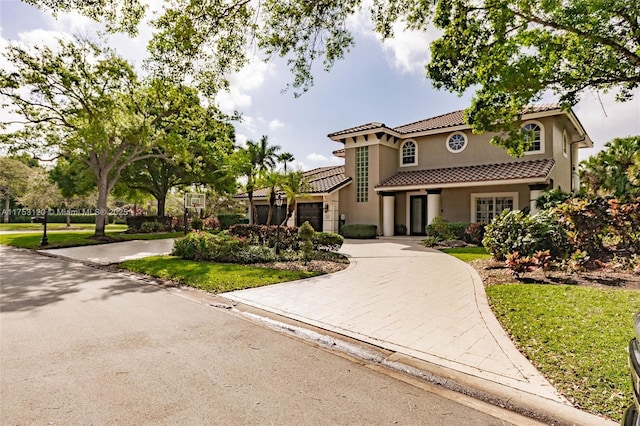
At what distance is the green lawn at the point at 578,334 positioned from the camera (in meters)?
3.05

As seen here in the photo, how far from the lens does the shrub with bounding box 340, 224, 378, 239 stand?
64.9 ft

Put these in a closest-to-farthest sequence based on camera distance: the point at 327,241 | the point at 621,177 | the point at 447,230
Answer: the point at 621,177, the point at 327,241, the point at 447,230

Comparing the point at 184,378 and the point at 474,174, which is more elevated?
the point at 474,174

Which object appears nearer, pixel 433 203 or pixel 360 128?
pixel 433 203

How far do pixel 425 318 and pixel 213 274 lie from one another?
5415 mm

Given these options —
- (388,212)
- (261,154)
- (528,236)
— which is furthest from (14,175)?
(528,236)

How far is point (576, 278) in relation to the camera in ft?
24.0

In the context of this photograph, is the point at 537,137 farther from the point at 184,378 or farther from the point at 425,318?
the point at 184,378

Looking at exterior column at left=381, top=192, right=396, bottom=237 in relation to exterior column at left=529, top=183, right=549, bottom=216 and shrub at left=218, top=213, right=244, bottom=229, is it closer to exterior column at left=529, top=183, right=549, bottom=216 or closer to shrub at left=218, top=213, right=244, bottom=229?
exterior column at left=529, top=183, right=549, bottom=216

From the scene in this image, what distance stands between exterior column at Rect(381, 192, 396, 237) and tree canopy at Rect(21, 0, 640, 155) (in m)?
9.92

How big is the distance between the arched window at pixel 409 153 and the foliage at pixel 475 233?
6580mm

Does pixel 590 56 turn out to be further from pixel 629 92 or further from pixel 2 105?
pixel 2 105

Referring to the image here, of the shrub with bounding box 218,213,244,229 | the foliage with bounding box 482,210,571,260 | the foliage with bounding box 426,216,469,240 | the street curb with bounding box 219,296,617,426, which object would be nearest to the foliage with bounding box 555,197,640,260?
the foliage with bounding box 482,210,571,260

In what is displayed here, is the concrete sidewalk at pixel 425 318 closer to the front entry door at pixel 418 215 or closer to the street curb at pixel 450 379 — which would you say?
the street curb at pixel 450 379
